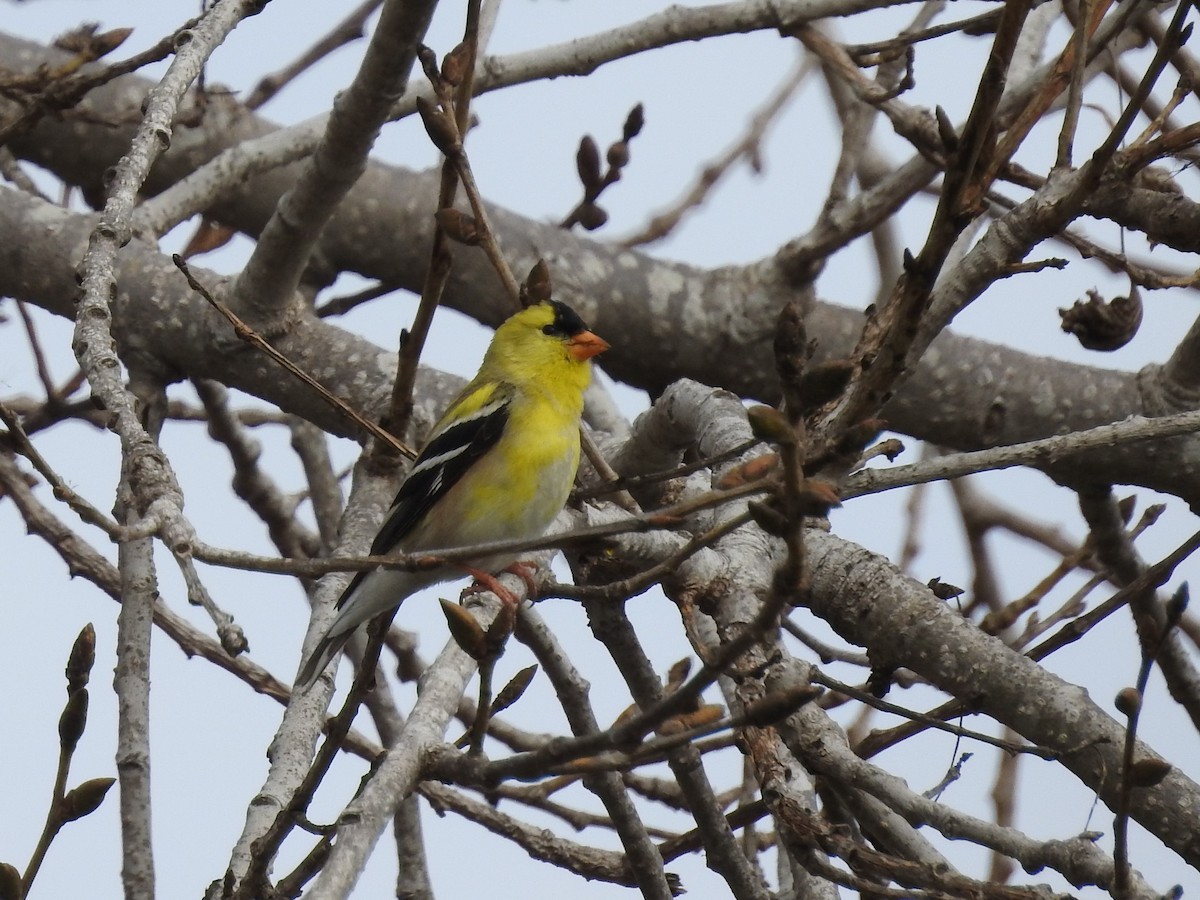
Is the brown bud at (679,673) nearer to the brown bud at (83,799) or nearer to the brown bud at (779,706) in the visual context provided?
the brown bud at (83,799)

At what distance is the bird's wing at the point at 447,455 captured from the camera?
372cm

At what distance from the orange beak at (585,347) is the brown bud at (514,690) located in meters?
2.17

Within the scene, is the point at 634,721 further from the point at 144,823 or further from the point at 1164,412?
the point at 1164,412

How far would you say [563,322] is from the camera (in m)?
4.45

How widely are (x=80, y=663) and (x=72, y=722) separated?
121 millimetres

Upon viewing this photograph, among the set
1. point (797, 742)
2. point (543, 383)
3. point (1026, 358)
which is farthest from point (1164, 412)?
point (797, 742)

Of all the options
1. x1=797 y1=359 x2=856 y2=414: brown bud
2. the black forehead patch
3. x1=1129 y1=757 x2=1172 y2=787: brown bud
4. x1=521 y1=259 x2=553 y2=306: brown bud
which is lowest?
x1=1129 y1=757 x2=1172 y2=787: brown bud

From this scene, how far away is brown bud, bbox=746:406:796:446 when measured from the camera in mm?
1432

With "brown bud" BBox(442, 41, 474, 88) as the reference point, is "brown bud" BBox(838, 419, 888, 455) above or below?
below

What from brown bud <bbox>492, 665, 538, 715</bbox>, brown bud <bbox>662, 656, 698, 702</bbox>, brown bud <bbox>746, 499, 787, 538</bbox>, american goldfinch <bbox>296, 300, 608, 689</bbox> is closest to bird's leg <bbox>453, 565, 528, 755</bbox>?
brown bud <bbox>492, 665, 538, 715</bbox>

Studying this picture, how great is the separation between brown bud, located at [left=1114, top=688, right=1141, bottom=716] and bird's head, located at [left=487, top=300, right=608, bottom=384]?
2.55m

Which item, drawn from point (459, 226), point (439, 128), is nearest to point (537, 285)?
point (459, 226)

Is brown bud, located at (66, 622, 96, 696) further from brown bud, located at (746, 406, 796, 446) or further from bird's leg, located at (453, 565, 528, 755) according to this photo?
brown bud, located at (746, 406, 796, 446)

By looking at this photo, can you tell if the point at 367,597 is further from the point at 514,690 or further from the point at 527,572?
the point at 514,690
